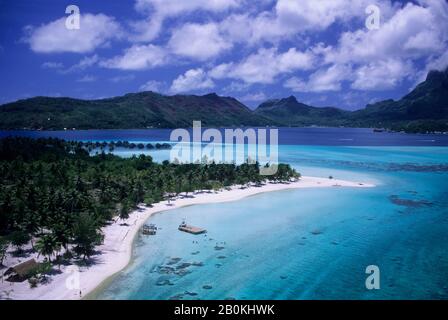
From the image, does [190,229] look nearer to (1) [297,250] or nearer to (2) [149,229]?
(2) [149,229]

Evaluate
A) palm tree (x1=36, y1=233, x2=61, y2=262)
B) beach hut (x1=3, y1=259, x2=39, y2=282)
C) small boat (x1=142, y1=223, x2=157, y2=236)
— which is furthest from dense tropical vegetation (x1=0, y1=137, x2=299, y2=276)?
small boat (x1=142, y1=223, x2=157, y2=236)

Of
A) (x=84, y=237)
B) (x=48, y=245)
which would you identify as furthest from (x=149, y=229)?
(x=48, y=245)

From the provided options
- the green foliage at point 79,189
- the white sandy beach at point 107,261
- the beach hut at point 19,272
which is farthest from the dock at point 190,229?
the beach hut at point 19,272

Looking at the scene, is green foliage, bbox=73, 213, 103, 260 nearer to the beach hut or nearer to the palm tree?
the palm tree

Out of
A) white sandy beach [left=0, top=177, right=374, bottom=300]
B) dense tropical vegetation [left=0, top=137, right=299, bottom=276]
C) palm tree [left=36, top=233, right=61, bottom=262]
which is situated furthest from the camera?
dense tropical vegetation [left=0, top=137, right=299, bottom=276]
